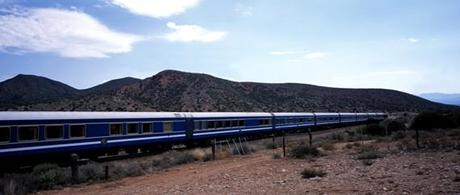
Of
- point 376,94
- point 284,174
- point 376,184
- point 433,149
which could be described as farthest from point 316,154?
point 376,94

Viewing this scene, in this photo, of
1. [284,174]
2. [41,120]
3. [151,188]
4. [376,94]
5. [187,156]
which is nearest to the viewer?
[151,188]

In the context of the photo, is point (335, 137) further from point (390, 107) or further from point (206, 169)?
point (390, 107)

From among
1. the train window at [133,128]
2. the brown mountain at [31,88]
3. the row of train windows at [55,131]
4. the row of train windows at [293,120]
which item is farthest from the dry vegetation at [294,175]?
the brown mountain at [31,88]

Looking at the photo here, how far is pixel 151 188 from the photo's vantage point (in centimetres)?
1372

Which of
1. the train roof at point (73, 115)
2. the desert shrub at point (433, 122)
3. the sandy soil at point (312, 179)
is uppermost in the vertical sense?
the train roof at point (73, 115)

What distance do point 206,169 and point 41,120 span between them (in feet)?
23.2

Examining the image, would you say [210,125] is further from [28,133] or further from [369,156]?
[369,156]

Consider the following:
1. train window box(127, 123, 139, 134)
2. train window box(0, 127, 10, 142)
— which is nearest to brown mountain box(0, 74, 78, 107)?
train window box(127, 123, 139, 134)

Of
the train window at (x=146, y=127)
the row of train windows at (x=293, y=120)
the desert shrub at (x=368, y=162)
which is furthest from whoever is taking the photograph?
the row of train windows at (x=293, y=120)

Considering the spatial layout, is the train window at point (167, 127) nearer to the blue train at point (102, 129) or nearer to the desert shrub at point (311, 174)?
the blue train at point (102, 129)

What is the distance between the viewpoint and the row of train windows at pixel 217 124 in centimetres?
3159

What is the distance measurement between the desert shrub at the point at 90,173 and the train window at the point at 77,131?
441 cm

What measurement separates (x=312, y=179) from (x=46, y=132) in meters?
11.7

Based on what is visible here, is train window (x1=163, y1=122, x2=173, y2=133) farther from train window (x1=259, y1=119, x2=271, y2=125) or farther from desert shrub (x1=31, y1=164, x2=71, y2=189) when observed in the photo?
train window (x1=259, y1=119, x2=271, y2=125)
